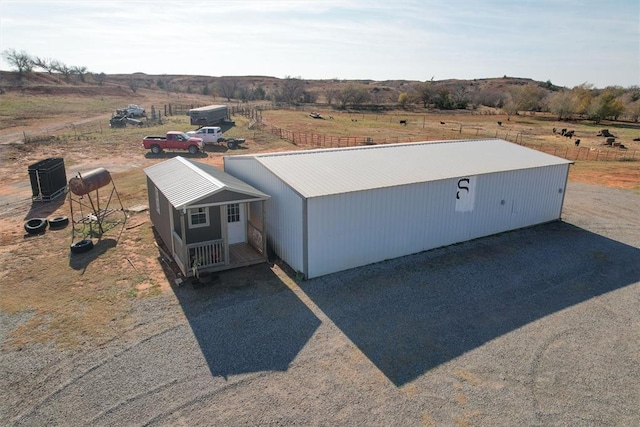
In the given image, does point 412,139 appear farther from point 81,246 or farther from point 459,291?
point 81,246

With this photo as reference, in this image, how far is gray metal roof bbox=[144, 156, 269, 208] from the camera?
11039 mm

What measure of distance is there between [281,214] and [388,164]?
4346mm

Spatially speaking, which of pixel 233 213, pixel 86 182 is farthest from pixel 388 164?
pixel 86 182

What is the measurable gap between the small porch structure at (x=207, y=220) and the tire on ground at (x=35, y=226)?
4249mm

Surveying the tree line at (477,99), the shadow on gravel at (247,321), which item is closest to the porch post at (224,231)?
the shadow on gravel at (247,321)

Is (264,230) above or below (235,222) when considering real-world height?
above

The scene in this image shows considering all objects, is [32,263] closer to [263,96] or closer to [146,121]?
[146,121]

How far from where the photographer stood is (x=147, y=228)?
15133 mm

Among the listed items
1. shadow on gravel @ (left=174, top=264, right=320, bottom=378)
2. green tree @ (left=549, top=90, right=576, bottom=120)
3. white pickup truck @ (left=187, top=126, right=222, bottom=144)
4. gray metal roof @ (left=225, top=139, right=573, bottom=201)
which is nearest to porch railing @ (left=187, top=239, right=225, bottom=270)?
shadow on gravel @ (left=174, top=264, right=320, bottom=378)

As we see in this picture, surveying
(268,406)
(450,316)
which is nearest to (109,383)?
(268,406)

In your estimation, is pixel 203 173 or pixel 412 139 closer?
pixel 203 173

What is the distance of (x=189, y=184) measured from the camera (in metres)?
12.0

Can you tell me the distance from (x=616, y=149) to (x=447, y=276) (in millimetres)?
36078

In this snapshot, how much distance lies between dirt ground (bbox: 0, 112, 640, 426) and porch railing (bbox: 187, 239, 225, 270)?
759 millimetres
